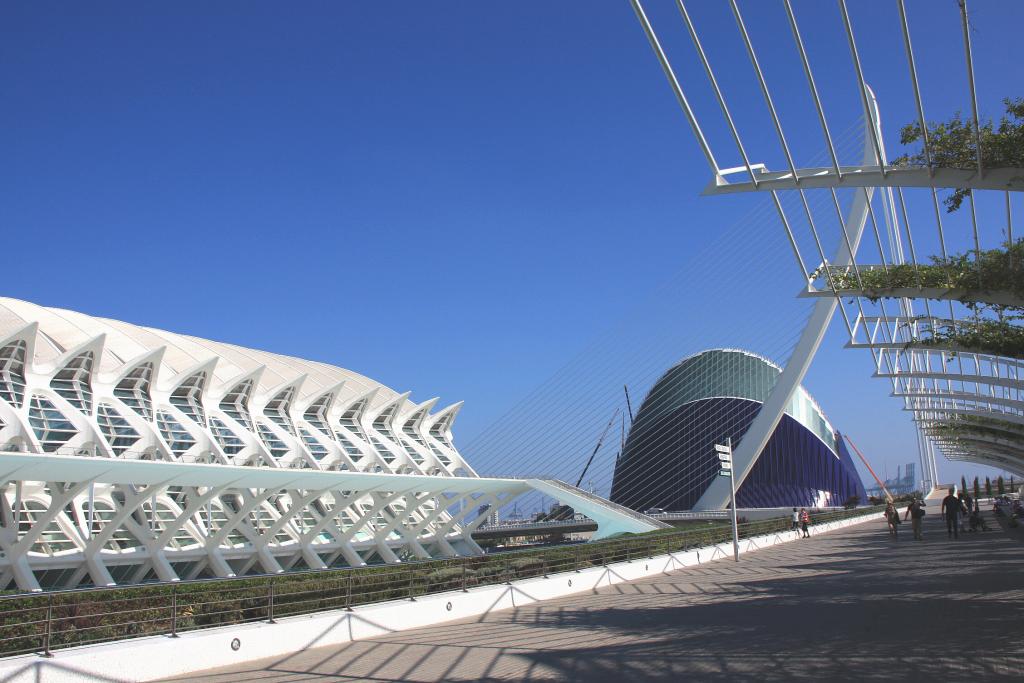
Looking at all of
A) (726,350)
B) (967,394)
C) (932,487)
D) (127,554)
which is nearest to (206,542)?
(127,554)

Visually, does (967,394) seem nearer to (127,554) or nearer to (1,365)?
(127,554)

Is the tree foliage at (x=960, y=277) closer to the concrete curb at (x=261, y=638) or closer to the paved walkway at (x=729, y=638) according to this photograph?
the paved walkway at (x=729, y=638)

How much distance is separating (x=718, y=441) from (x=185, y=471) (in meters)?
40.2

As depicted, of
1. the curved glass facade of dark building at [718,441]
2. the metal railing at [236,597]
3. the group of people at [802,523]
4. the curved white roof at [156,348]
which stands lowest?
the group of people at [802,523]

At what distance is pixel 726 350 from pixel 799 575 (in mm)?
49487

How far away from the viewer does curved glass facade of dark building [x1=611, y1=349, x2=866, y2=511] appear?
5506cm

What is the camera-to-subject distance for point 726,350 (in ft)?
211

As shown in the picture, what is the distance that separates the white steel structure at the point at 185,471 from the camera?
80.2ft

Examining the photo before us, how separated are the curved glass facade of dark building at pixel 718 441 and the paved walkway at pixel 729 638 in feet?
133

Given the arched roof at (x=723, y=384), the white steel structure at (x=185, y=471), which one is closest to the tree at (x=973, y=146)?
the white steel structure at (x=185, y=471)

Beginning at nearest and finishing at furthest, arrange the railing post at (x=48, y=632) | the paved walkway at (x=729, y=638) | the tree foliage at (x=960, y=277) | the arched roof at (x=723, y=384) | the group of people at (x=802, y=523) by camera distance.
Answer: the paved walkway at (x=729, y=638) < the railing post at (x=48, y=632) < the tree foliage at (x=960, y=277) < the group of people at (x=802, y=523) < the arched roof at (x=723, y=384)

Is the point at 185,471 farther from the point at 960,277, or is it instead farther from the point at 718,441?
the point at 718,441

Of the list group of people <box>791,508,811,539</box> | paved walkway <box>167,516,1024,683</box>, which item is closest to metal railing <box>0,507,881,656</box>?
paved walkway <box>167,516,1024,683</box>

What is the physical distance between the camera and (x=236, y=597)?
965 centimetres
